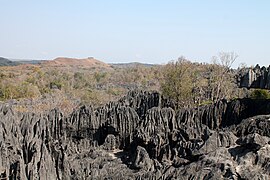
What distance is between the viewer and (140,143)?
29141 mm

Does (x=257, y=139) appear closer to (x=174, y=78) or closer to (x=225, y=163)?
(x=225, y=163)

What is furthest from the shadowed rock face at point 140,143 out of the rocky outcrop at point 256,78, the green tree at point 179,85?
the rocky outcrop at point 256,78

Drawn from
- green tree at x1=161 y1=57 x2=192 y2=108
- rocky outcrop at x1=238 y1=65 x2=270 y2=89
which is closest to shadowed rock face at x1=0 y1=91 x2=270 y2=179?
green tree at x1=161 y1=57 x2=192 y2=108

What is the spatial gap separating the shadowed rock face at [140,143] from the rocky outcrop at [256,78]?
12.8 meters

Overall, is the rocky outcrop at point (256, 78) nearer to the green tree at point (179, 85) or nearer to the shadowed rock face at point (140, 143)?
the green tree at point (179, 85)

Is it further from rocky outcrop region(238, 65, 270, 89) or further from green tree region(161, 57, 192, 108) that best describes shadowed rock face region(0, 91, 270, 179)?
rocky outcrop region(238, 65, 270, 89)

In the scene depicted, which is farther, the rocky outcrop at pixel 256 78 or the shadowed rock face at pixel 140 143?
the rocky outcrop at pixel 256 78

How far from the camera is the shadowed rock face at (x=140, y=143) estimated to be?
65.7 ft

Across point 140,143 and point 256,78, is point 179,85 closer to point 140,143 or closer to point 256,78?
point 256,78

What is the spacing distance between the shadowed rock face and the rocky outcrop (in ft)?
42.1

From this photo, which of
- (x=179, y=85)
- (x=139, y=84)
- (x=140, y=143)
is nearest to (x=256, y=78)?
(x=179, y=85)

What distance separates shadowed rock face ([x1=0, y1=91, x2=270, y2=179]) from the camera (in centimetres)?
2002

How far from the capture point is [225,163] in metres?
19.2

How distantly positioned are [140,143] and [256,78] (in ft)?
81.2
